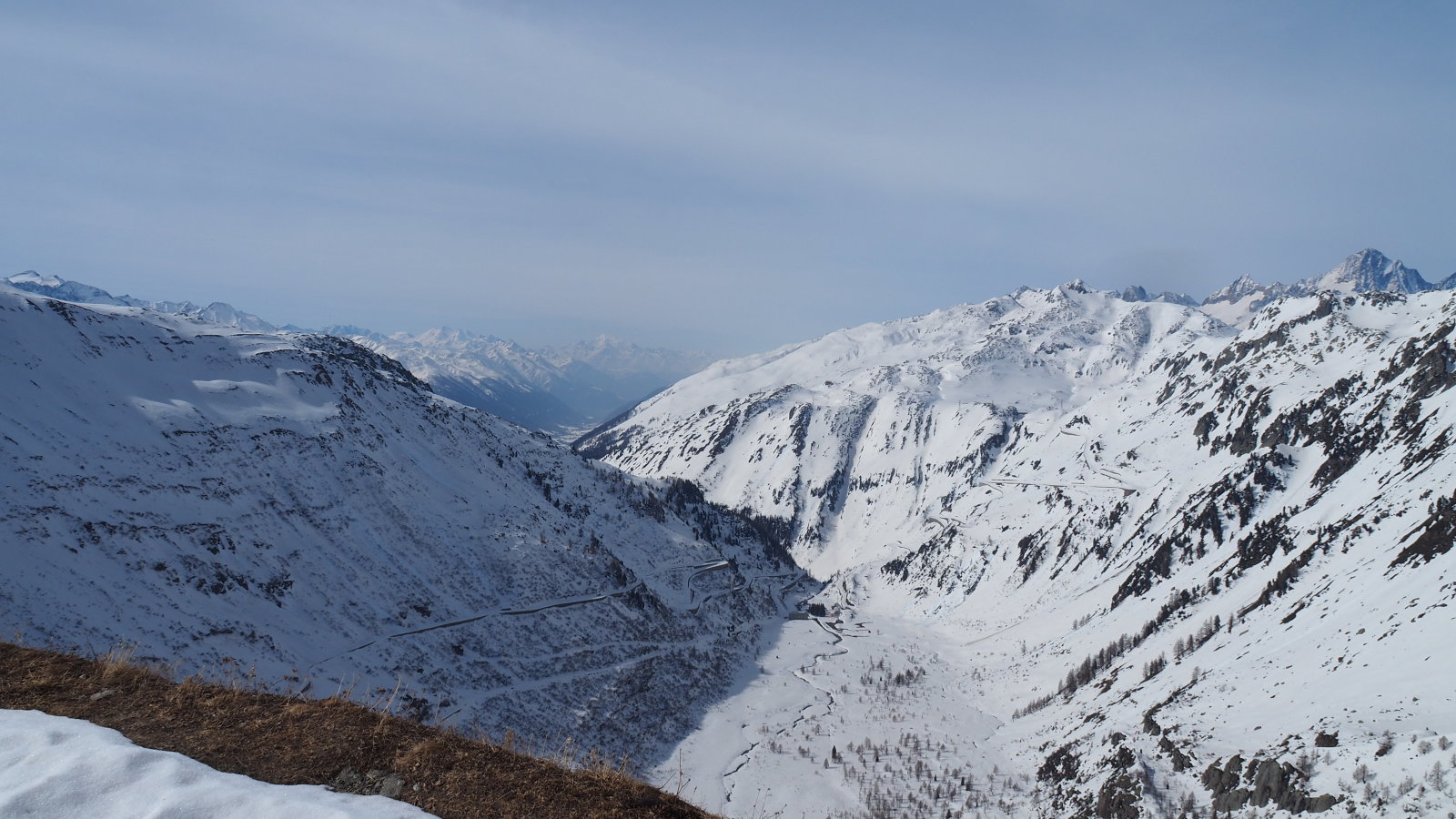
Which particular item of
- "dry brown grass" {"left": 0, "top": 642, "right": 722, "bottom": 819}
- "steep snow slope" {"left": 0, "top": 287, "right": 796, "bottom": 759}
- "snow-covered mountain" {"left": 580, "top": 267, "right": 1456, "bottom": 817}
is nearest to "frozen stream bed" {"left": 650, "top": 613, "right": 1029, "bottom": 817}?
"snow-covered mountain" {"left": 580, "top": 267, "right": 1456, "bottom": 817}

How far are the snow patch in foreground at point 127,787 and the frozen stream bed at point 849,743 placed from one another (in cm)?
4233

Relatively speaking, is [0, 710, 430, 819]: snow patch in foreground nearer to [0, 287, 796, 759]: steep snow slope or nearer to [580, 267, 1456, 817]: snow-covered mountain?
[0, 287, 796, 759]: steep snow slope

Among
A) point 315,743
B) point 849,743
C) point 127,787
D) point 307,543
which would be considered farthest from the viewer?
point 849,743

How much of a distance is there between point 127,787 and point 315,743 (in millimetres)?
2984

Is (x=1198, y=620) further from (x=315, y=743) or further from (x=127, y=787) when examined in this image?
(x=127, y=787)

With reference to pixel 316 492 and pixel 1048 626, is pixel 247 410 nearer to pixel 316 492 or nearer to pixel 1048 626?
pixel 316 492

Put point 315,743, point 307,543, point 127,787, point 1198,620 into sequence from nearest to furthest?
1. point 127,787
2. point 315,743
3. point 307,543
4. point 1198,620

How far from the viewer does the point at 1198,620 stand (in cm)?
9138

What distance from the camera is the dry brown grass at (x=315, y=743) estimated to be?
10.5 meters

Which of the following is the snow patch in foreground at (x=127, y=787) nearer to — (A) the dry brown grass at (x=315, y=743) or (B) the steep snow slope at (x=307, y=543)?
(A) the dry brown grass at (x=315, y=743)

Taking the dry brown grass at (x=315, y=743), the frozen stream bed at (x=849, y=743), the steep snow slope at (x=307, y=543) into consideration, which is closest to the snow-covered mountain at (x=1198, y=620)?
the frozen stream bed at (x=849, y=743)

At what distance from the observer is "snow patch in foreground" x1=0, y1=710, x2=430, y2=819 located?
820 centimetres

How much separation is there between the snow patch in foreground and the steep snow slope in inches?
1739

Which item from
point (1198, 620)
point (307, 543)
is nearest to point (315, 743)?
point (307, 543)
